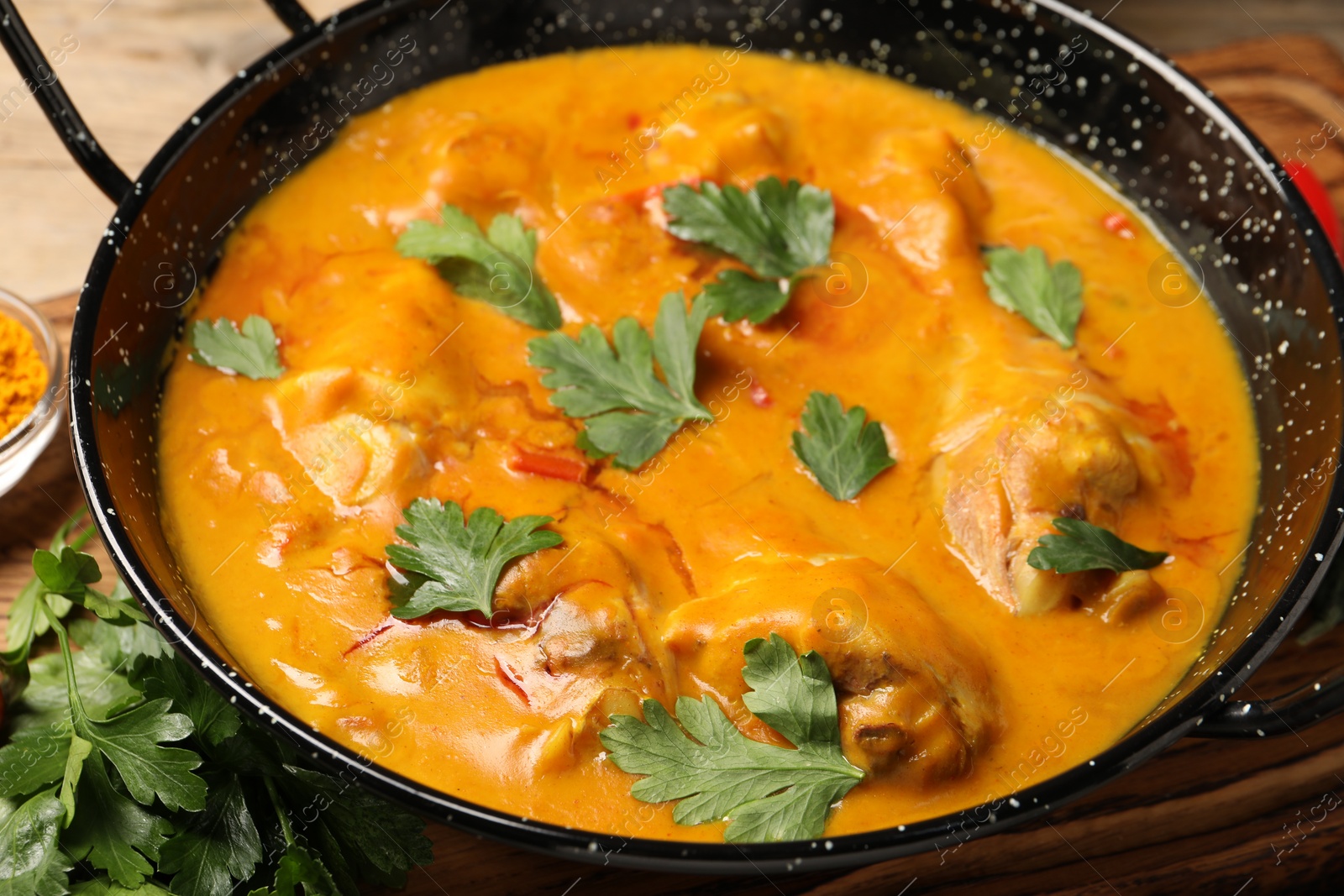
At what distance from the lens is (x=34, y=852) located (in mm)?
2420

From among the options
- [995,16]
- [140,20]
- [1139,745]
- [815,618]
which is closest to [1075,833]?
→ [1139,745]

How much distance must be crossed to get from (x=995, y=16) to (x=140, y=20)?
2.92 m

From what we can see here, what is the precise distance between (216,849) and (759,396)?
1.58 metres

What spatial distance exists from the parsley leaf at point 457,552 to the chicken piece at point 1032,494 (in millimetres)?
975

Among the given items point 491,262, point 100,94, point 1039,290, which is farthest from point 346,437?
point 100,94

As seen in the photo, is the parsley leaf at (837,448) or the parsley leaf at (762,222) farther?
the parsley leaf at (762,222)

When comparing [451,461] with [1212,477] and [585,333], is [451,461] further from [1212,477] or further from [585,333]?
[1212,477]

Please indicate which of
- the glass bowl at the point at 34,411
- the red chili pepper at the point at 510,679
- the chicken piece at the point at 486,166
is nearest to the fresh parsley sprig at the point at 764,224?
the chicken piece at the point at 486,166

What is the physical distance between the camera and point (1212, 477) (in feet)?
10.1

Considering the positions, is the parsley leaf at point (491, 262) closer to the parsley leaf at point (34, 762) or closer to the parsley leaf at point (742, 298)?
the parsley leaf at point (742, 298)

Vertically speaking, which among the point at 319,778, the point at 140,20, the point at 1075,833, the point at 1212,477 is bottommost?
the point at 1075,833

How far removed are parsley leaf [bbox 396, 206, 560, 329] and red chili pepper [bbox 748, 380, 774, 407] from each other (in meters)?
0.52

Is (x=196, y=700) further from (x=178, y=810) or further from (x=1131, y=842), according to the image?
(x=1131, y=842)

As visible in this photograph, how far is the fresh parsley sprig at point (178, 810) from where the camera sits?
2430 mm
